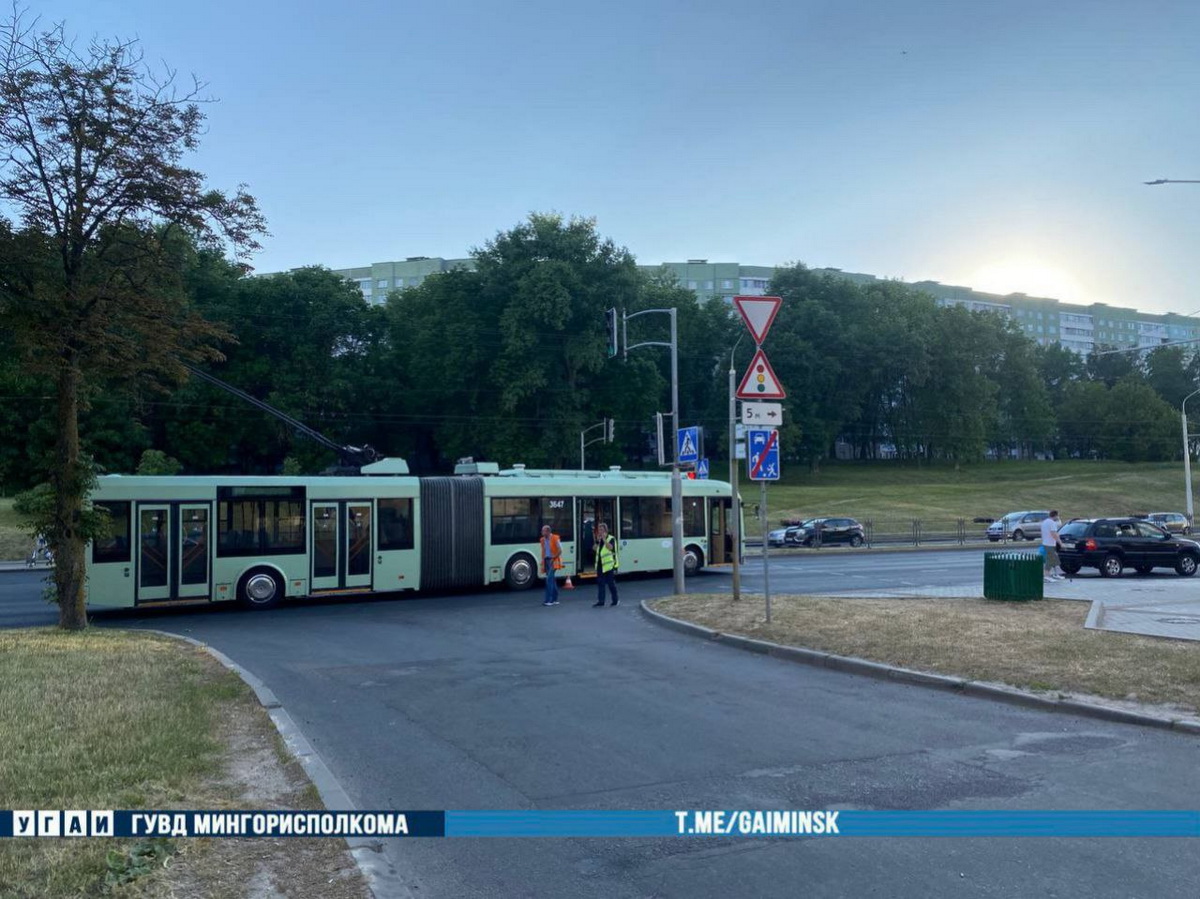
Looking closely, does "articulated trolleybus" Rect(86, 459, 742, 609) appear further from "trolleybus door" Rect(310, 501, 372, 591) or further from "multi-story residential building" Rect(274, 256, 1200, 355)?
"multi-story residential building" Rect(274, 256, 1200, 355)

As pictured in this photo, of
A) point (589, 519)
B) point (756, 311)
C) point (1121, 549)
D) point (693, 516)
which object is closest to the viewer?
point (756, 311)

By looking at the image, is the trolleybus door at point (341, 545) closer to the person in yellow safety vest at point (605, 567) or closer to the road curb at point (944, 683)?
the person in yellow safety vest at point (605, 567)

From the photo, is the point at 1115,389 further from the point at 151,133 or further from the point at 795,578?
the point at 151,133

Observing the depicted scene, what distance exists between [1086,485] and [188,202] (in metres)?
77.4

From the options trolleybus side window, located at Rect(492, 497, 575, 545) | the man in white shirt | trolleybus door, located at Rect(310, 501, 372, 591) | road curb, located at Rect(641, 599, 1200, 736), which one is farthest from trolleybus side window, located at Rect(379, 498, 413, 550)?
the man in white shirt

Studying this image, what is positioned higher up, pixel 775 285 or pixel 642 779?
pixel 775 285

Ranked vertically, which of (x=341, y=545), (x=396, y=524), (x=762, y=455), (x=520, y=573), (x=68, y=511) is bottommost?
(x=520, y=573)

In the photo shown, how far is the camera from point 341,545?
846 inches

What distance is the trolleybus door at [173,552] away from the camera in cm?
1925

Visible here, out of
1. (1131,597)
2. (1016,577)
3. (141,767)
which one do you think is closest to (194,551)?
(141,767)

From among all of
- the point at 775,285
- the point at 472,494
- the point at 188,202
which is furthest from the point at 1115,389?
the point at 188,202

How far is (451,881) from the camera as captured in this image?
5.17 metres

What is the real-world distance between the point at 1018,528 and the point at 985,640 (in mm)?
41677

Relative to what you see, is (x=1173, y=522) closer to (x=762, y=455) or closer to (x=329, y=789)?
(x=762, y=455)
